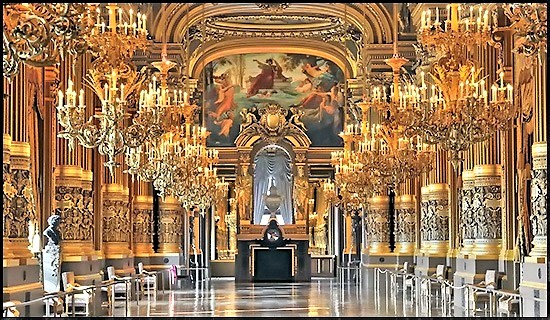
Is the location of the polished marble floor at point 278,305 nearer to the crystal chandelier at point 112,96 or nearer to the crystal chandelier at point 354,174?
the crystal chandelier at point 354,174

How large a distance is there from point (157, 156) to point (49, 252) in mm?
6959

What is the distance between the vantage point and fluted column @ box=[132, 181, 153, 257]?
121ft

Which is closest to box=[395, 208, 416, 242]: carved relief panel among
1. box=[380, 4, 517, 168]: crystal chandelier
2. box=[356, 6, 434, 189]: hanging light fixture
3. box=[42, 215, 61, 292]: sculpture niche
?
box=[356, 6, 434, 189]: hanging light fixture

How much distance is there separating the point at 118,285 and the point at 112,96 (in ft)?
38.8

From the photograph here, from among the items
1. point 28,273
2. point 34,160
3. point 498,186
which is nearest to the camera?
point 28,273

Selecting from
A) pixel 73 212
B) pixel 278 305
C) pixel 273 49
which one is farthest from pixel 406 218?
pixel 73 212

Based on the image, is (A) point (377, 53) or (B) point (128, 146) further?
(A) point (377, 53)

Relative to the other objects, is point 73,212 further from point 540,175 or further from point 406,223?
point 406,223

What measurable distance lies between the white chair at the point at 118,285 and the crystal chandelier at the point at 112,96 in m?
6.24

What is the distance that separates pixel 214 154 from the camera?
38.9 m

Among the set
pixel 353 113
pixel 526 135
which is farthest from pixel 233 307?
pixel 353 113

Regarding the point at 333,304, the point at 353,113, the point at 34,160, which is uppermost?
the point at 353,113

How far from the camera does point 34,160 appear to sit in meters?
22.0

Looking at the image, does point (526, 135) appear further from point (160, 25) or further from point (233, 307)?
point (160, 25)
